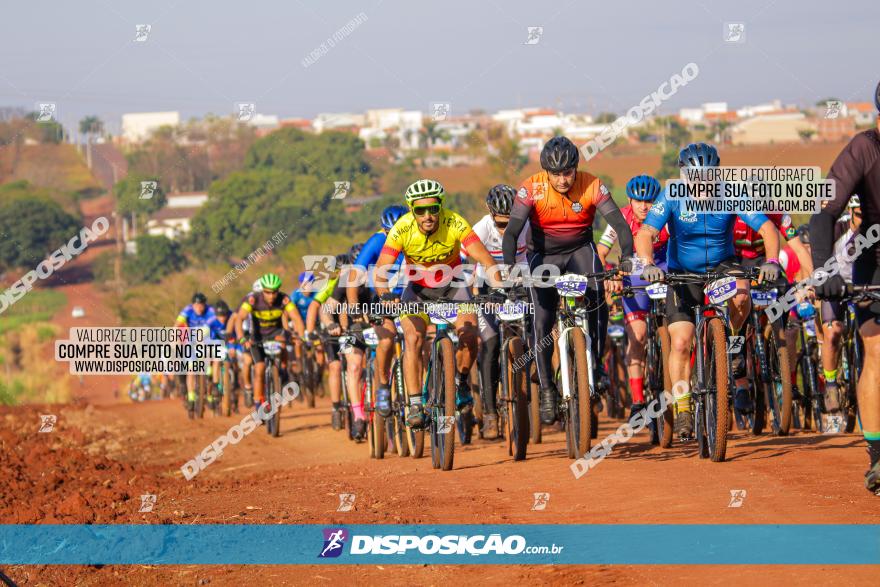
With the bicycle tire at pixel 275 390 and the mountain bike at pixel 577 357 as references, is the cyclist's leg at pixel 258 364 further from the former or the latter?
the mountain bike at pixel 577 357

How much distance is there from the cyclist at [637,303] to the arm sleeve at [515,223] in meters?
1.21

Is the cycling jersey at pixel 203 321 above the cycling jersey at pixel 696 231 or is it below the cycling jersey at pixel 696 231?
below

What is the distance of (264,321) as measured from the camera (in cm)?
A: 1925

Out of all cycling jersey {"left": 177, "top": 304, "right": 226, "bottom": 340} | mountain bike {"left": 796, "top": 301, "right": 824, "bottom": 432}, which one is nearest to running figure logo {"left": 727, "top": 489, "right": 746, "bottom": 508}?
mountain bike {"left": 796, "top": 301, "right": 824, "bottom": 432}

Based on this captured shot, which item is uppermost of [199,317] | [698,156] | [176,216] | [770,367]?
[176,216]

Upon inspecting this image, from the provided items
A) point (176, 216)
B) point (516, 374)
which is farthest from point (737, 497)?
point (176, 216)

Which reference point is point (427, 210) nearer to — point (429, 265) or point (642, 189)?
point (429, 265)

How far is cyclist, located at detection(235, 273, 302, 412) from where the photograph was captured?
18812mm

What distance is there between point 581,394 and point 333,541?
291cm

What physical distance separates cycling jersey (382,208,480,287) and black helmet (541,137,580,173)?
1155 mm

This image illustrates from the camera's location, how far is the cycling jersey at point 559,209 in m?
11.4

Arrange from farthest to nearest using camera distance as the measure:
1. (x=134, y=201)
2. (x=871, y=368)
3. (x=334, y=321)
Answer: (x=134, y=201)
(x=334, y=321)
(x=871, y=368)

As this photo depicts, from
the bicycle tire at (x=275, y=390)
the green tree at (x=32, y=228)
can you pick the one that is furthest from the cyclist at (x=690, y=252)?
the green tree at (x=32, y=228)

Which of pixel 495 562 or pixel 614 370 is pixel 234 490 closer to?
pixel 495 562
